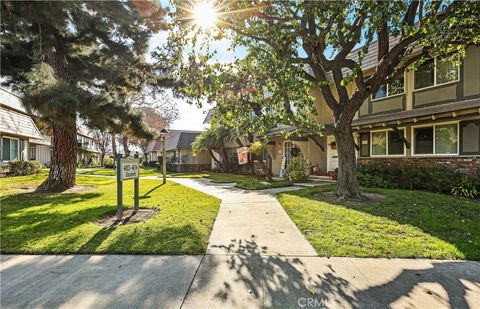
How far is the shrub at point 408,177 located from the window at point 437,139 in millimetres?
867

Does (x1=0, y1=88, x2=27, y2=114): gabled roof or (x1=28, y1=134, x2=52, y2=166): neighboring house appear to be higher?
(x1=0, y1=88, x2=27, y2=114): gabled roof

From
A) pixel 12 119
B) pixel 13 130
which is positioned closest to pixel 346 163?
pixel 13 130

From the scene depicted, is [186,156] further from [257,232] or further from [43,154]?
[257,232]

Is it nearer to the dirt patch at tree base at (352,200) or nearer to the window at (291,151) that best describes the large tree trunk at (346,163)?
the dirt patch at tree base at (352,200)

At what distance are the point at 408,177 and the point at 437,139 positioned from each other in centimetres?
202

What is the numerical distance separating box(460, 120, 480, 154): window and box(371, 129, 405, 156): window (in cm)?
207

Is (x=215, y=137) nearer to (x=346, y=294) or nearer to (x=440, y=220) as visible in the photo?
(x=440, y=220)

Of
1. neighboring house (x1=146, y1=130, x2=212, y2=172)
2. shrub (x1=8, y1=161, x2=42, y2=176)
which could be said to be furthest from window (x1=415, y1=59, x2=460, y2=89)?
shrub (x1=8, y1=161, x2=42, y2=176)

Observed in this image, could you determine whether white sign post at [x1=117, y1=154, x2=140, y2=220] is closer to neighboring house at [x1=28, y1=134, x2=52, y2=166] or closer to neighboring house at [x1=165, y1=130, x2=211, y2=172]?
neighboring house at [x1=165, y1=130, x2=211, y2=172]

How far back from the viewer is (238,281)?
287 centimetres

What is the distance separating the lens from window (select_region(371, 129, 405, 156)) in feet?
35.7

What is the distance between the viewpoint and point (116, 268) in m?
3.21

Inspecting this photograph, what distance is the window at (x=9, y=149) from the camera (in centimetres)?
1538

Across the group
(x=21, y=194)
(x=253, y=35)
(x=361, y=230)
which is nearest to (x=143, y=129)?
(x=21, y=194)
